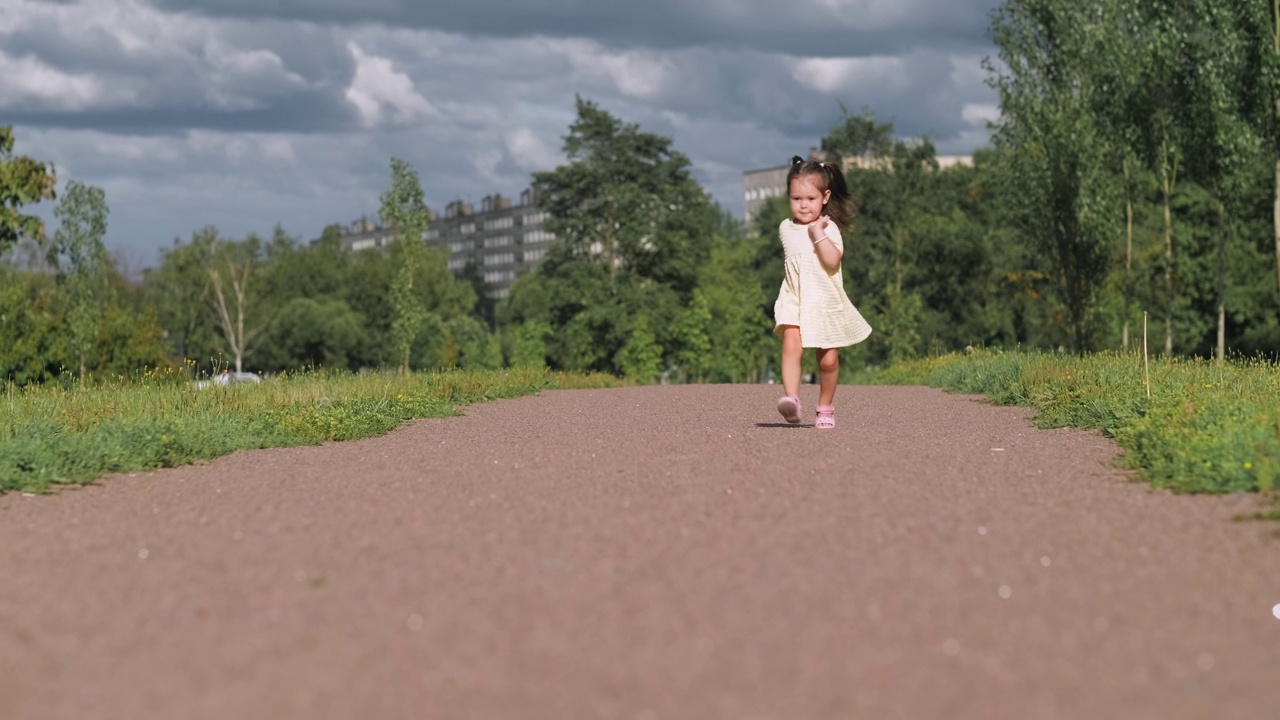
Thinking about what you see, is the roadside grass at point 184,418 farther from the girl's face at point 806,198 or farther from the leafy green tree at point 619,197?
the leafy green tree at point 619,197

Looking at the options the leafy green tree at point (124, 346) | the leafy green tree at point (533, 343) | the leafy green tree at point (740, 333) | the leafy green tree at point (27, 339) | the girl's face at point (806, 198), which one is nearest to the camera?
the girl's face at point (806, 198)

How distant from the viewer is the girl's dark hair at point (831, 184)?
1247 centimetres

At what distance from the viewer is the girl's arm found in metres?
12.2

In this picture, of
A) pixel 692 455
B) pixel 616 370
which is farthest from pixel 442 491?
pixel 616 370

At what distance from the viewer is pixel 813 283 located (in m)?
12.6

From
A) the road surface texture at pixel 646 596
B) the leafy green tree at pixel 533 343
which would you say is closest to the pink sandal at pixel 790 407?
the road surface texture at pixel 646 596

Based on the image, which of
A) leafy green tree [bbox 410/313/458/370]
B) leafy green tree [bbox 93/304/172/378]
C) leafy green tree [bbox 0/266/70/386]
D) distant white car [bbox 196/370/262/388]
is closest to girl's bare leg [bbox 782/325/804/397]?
distant white car [bbox 196/370/262/388]

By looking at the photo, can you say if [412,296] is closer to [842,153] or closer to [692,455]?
[692,455]

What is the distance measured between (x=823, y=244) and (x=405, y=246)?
84.5 ft

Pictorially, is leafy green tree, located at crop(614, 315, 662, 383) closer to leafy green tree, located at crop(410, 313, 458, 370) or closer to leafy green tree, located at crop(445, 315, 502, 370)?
leafy green tree, located at crop(445, 315, 502, 370)

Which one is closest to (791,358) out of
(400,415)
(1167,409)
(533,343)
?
(1167,409)

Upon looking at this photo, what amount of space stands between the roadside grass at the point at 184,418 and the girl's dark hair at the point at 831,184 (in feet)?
15.1

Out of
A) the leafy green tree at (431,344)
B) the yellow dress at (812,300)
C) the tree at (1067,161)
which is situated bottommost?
the leafy green tree at (431,344)

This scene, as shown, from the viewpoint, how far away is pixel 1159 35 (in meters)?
35.0
